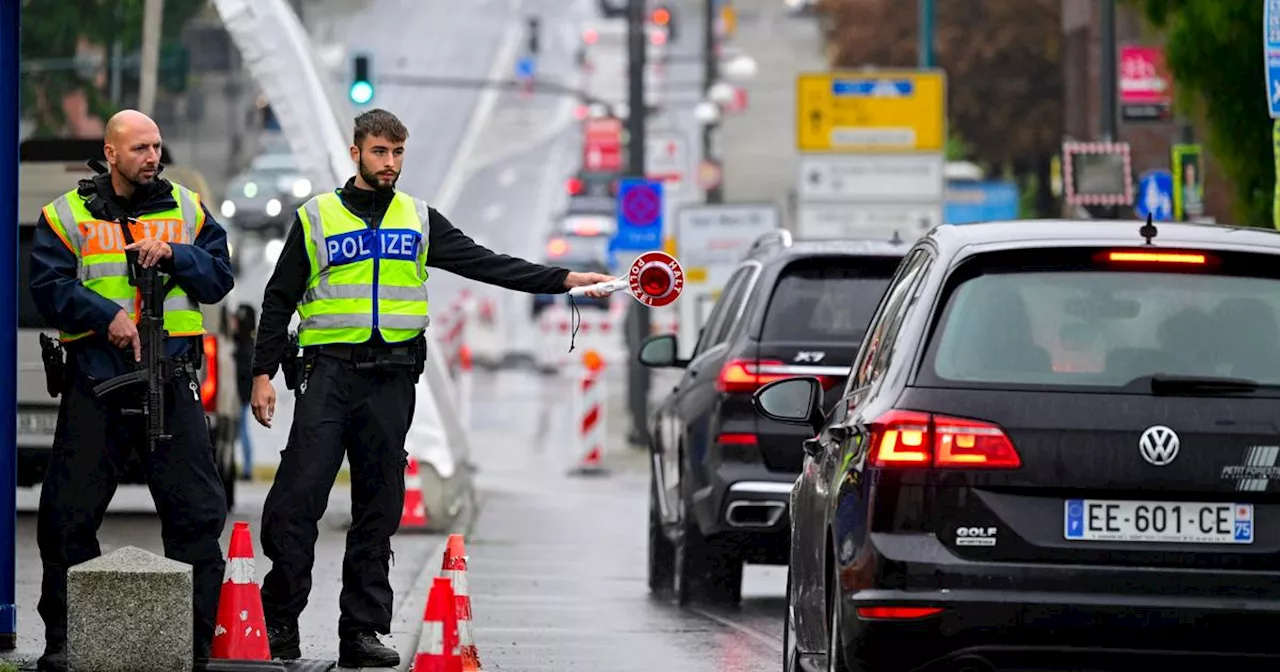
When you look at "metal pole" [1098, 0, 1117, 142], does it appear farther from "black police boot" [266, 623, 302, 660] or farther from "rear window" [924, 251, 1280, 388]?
"rear window" [924, 251, 1280, 388]

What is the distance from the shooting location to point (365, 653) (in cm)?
1011

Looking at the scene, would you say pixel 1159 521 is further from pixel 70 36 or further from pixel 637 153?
pixel 70 36

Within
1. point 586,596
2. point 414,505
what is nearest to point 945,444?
point 586,596

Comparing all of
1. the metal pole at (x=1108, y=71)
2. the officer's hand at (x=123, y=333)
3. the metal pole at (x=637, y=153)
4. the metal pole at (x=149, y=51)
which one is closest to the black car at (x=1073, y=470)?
the officer's hand at (x=123, y=333)

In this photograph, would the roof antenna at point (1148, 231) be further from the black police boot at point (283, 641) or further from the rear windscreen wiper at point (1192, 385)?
the black police boot at point (283, 641)

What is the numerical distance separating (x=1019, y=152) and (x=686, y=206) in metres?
26.9

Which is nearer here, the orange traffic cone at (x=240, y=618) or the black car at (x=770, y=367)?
the orange traffic cone at (x=240, y=618)

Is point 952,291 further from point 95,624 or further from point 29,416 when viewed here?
point 29,416

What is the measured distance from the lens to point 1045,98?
57875mm

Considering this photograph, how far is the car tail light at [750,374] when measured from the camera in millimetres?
13266

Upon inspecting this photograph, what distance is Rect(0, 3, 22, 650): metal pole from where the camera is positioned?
10109mm

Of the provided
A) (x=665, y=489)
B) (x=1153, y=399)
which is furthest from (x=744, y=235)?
(x=1153, y=399)

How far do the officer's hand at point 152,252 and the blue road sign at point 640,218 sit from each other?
24576 mm

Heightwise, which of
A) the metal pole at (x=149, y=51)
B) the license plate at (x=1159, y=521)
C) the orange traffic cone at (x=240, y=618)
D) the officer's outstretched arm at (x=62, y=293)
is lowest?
the orange traffic cone at (x=240, y=618)
